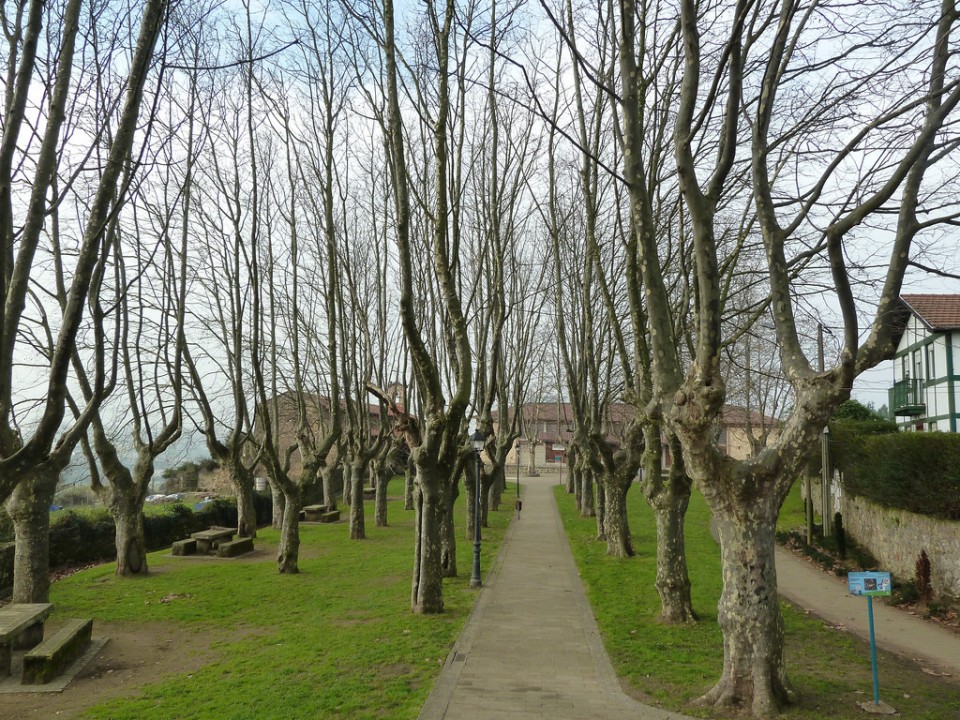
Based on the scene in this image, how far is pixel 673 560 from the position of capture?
10453 mm

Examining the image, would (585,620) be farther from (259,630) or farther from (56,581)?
(56,581)

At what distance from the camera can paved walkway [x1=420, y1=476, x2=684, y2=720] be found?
22.1 feet

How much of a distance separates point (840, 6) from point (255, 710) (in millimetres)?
8821

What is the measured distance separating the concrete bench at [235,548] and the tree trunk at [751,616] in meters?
14.1

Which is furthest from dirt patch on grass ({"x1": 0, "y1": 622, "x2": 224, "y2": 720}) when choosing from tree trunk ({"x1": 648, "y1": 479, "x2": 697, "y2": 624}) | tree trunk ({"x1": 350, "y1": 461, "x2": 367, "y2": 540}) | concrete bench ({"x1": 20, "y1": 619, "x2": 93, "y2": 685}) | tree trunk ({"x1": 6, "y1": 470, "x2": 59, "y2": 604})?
tree trunk ({"x1": 350, "y1": 461, "x2": 367, "y2": 540})

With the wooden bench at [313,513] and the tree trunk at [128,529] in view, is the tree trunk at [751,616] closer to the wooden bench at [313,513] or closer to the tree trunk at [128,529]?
the tree trunk at [128,529]

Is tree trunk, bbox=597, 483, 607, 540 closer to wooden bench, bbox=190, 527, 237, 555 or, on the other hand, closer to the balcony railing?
wooden bench, bbox=190, 527, 237, 555

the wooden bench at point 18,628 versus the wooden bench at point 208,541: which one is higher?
the wooden bench at point 18,628

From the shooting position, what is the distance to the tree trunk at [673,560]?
10.4 metres

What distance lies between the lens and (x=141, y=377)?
14.8m

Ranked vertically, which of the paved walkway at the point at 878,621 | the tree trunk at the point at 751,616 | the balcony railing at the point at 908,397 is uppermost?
the balcony railing at the point at 908,397

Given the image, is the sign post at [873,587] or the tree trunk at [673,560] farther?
the tree trunk at [673,560]

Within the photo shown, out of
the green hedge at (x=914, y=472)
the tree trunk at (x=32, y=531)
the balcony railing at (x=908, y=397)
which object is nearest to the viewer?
the tree trunk at (x=32, y=531)

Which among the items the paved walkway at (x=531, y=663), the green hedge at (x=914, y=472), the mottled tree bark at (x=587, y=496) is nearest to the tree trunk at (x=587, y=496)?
the mottled tree bark at (x=587, y=496)
